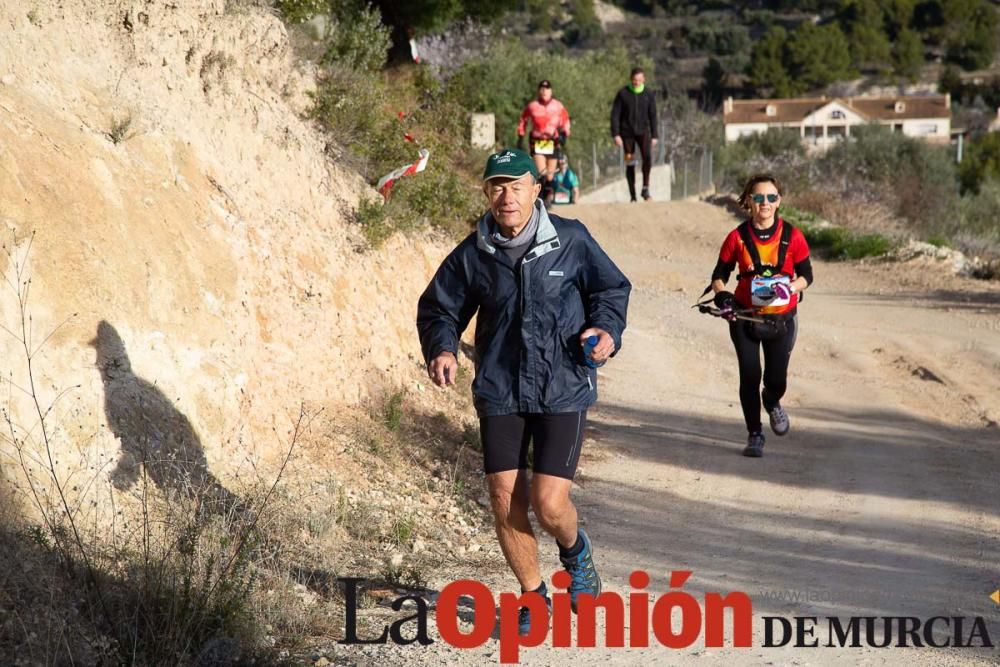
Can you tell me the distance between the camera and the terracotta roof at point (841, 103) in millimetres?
77875

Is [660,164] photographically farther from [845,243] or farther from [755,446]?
[755,446]

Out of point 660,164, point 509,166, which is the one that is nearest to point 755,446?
point 509,166

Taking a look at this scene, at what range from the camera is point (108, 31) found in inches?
325

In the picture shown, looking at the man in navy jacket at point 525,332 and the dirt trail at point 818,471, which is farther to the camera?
the dirt trail at point 818,471

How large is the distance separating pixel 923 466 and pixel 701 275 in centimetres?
836

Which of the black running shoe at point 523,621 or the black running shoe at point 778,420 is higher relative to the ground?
the black running shoe at point 523,621

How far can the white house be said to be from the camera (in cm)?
7456

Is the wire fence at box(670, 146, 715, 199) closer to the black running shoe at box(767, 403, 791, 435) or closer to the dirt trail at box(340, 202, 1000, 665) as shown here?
the dirt trail at box(340, 202, 1000, 665)

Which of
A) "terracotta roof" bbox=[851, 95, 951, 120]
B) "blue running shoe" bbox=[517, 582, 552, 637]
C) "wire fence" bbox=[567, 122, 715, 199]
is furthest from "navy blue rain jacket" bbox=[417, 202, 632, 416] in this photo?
"terracotta roof" bbox=[851, 95, 951, 120]

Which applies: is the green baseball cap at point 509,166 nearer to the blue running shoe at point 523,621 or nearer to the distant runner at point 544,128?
the blue running shoe at point 523,621

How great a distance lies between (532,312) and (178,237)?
119 inches

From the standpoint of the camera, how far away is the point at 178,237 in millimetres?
7457

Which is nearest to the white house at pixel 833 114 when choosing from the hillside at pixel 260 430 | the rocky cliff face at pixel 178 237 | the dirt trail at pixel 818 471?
the dirt trail at pixel 818 471

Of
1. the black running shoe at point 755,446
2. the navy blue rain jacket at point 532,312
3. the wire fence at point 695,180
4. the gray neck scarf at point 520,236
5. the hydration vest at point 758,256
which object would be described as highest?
the gray neck scarf at point 520,236
